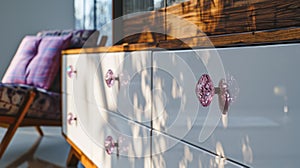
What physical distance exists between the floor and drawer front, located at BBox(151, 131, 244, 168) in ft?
4.48

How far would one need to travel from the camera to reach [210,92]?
0.88 metres

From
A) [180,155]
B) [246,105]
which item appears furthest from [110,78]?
[246,105]

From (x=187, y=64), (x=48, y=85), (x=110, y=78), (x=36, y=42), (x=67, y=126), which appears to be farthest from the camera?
(x=36, y=42)

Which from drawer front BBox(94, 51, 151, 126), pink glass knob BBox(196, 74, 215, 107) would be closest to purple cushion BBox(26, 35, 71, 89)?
drawer front BBox(94, 51, 151, 126)

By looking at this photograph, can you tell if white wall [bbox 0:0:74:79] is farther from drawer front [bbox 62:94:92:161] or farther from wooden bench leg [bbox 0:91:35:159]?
drawer front [bbox 62:94:92:161]

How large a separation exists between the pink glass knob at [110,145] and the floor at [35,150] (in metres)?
0.93

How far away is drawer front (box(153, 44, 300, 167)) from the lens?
642 mm

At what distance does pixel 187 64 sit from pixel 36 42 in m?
2.54

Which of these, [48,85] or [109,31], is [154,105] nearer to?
[109,31]

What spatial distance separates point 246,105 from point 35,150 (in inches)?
89.0

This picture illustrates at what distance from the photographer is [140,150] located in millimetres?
1284

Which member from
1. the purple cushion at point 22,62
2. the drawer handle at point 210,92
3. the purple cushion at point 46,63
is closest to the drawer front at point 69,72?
the purple cushion at point 46,63

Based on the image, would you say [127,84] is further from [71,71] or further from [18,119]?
[18,119]

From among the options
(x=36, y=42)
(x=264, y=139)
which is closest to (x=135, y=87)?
(x=264, y=139)
